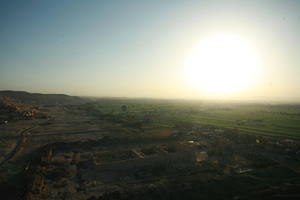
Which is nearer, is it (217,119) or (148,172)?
(148,172)

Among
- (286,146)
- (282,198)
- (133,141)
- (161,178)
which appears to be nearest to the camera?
(282,198)

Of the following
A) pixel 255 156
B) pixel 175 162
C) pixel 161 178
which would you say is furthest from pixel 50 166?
pixel 255 156

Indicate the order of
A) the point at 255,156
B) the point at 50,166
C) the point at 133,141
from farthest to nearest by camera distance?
the point at 133,141
the point at 255,156
the point at 50,166

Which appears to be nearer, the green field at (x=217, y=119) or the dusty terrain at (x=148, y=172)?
the dusty terrain at (x=148, y=172)

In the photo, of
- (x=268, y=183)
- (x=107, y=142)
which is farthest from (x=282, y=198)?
(x=107, y=142)

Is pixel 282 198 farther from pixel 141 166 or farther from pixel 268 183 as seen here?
pixel 141 166

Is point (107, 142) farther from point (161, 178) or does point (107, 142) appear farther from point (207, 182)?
point (207, 182)

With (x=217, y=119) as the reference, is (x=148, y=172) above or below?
below

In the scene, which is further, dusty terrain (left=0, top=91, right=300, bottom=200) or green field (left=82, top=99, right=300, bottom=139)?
green field (left=82, top=99, right=300, bottom=139)

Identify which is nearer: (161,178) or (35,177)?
(35,177)
